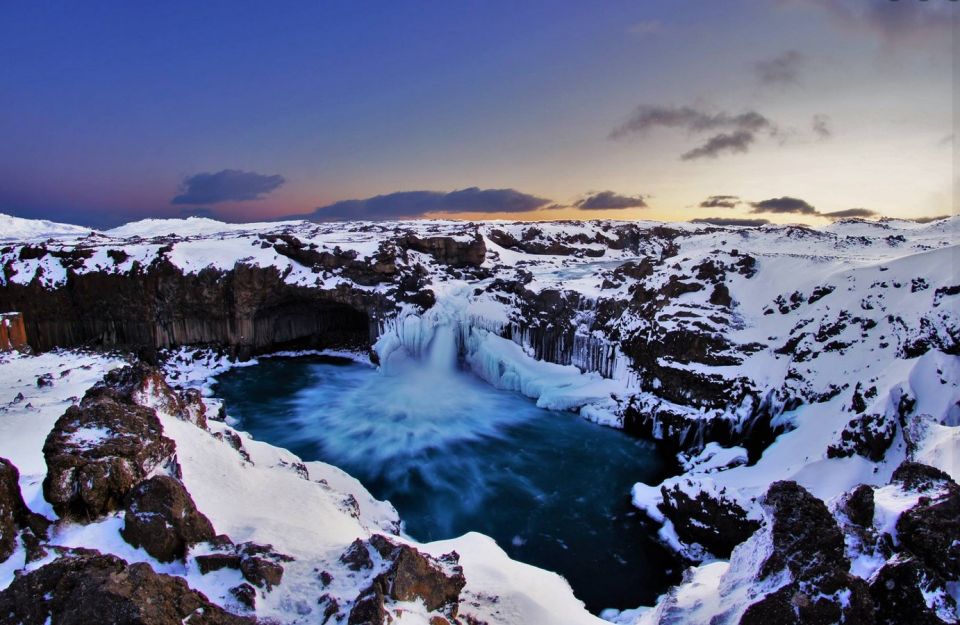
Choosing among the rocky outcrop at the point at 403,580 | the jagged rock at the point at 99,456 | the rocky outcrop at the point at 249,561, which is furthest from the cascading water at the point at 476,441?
the jagged rock at the point at 99,456

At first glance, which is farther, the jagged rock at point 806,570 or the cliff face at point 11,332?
the cliff face at point 11,332

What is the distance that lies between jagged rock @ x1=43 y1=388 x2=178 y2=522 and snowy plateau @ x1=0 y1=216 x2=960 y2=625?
3cm

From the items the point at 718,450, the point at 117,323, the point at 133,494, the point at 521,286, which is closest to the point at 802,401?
the point at 718,450

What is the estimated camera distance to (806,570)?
20.1 ft

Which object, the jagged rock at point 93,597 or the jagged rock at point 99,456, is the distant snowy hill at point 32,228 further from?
the jagged rock at point 93,597

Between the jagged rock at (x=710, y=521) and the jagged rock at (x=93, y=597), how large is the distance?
13.0 metres

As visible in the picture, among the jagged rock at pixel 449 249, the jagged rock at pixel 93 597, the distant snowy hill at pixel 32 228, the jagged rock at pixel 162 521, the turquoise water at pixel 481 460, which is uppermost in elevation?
the distant snowy hill at pixel 32 228

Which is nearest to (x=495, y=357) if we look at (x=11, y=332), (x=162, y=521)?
(x=162, y=521)

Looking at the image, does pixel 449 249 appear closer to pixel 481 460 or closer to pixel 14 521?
pixel 481 460

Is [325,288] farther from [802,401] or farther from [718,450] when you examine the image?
[802,401]

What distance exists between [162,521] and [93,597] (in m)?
2.44

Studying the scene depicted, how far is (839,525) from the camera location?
21.8 ft

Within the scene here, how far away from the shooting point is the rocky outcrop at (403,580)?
22.2ft

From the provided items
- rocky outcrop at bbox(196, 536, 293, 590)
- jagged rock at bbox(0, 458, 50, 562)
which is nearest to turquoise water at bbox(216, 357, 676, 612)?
rocky outcrop at bbox(196, 536, 293, 590)
